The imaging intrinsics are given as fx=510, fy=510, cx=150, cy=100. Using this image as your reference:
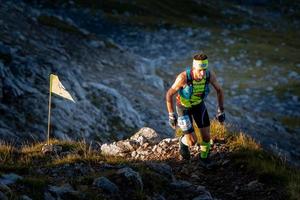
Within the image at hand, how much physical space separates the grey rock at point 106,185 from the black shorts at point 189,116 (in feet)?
10.1

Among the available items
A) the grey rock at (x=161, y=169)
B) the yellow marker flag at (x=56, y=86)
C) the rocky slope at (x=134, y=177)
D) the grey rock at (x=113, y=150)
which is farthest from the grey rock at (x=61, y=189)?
the grey rock at (x=113, y=150)

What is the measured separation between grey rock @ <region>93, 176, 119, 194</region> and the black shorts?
3074mm

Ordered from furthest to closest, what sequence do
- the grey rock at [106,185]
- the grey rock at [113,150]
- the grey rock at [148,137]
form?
the grey rock at [148,137], the grey rock at [113,150], the grey rock at [106,185]

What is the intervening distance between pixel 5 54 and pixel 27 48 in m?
2.57

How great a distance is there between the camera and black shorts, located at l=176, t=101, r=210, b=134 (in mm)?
11531

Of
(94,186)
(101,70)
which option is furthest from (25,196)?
(101,70)

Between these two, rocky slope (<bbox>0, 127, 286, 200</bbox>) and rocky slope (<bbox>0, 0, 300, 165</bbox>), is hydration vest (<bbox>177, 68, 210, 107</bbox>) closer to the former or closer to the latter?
rocky slope (<bbox>0, 127, 286, 200</bbox>)

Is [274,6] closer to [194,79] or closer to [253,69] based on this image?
[253,69]

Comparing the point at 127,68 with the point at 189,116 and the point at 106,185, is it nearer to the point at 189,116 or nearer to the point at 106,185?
the point at 189,116

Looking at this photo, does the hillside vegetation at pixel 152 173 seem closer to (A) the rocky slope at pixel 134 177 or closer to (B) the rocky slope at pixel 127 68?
(A) the rocky slope at pixel 134 177

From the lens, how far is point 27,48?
21531mm

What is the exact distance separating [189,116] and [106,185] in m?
3.45

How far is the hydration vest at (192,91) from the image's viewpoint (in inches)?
438

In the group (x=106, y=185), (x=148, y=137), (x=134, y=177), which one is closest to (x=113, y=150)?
(x=148, y=137)
